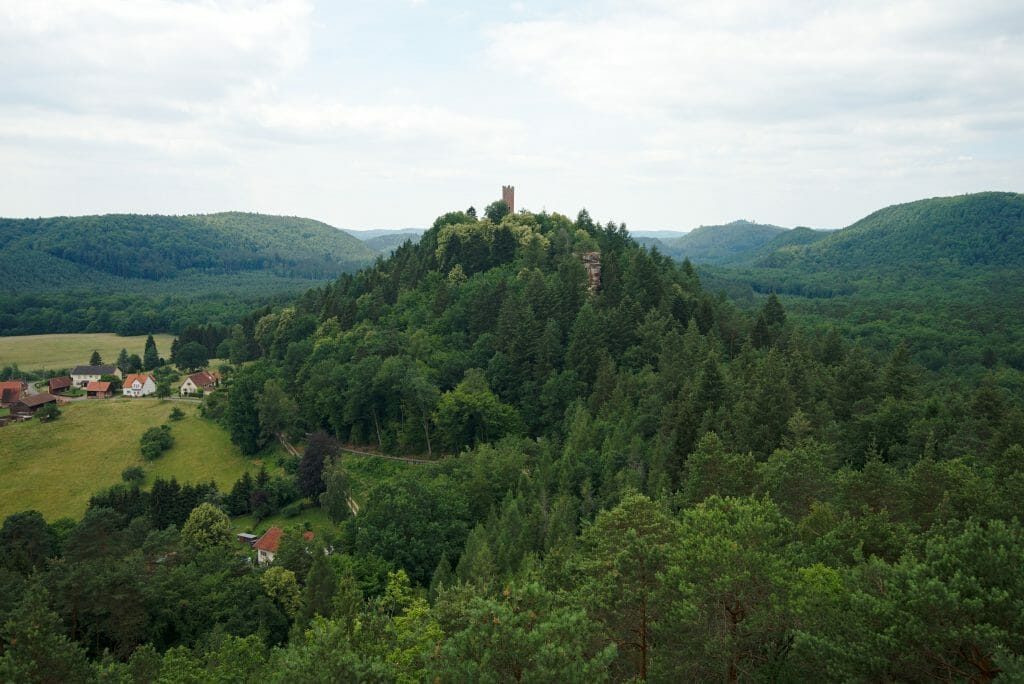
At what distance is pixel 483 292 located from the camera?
6731cm

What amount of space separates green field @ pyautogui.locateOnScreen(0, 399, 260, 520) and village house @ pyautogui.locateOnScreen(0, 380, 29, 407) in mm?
8060

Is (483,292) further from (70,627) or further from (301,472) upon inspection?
(70,627)

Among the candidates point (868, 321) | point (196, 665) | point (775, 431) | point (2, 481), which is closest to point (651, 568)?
point (196, 665)


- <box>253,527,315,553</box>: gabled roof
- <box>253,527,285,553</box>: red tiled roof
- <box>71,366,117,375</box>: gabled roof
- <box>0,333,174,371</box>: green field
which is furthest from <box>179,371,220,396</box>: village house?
<box>253,527,285,553</box>: red tiled roof

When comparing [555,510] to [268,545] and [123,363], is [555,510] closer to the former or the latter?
[268,545]

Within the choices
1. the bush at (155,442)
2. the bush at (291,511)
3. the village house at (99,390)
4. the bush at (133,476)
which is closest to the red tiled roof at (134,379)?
the village house at (99,390)

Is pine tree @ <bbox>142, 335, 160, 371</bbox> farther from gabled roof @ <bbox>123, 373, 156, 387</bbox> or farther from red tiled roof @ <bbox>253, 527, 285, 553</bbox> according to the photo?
red tiled roof @ <bbox>253, 527, 285, 553</bbox>

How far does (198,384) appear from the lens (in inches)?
3386

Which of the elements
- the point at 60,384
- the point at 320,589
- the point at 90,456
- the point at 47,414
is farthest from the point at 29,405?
the point at 320,589

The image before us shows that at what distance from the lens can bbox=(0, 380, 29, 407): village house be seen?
78125mm

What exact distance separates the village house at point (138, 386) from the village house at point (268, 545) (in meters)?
48.7

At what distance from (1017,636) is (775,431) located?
23.1 metres

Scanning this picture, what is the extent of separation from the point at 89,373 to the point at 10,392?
1180cm

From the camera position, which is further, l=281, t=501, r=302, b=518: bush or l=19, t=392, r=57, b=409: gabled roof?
l=19, t=392, r=57, b=409: gabled roof
